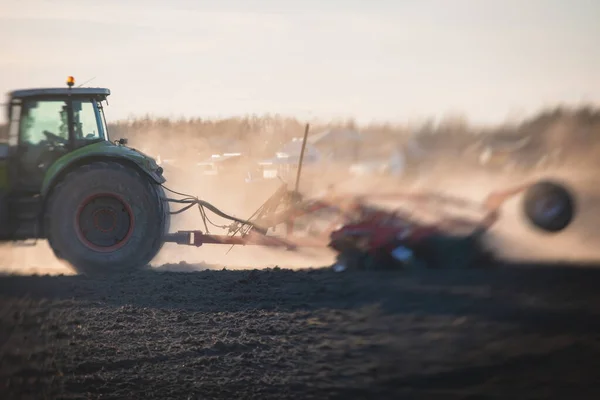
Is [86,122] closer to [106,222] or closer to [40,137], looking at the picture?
[40,137]

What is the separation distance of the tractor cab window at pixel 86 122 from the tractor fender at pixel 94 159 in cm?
22

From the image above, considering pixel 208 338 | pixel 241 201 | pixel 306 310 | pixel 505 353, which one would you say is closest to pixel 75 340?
pixel 208 338

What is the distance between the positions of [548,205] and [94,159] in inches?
232

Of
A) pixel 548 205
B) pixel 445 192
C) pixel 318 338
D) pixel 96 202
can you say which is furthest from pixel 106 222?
pixel 548 205

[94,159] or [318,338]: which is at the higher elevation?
[94,159]

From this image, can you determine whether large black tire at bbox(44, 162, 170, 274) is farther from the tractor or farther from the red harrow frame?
the red harrow frame

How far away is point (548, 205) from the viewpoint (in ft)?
27.6

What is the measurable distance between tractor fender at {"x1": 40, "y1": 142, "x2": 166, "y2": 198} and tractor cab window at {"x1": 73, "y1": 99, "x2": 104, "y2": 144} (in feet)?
0.71

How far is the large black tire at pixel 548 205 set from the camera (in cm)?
833

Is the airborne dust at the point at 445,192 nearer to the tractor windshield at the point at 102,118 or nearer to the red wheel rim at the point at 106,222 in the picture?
the red wheel rim at the point at 106,222

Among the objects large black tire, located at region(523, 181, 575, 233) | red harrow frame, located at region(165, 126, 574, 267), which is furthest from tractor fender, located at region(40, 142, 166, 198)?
large black tire, located at region(523, 181, 575, 233)

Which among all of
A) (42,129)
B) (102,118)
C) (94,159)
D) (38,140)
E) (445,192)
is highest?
(102,118)

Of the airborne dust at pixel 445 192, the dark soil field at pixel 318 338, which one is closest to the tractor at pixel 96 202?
the airborne dust at pixel 445 192

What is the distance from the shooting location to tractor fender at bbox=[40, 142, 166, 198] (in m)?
8.05
